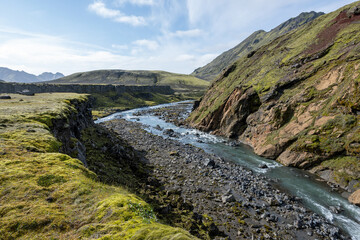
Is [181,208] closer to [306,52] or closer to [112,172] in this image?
[112,172]

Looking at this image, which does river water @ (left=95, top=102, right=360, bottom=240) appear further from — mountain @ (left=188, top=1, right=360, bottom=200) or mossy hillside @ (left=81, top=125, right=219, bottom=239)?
Result: mossy hillside @ (left=81, top=125, right=219, bottom=239)

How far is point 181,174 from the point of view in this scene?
32.8 meters

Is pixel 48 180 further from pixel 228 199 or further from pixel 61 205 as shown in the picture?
pixel 228 199

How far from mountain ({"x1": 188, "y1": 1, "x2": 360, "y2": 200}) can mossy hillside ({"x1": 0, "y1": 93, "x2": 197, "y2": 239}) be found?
35.1 m

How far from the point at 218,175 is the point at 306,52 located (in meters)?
52.0

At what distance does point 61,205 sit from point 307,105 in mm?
49264

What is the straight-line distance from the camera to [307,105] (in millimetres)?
39562

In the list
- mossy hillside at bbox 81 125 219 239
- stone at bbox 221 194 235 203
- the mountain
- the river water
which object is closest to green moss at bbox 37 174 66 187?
mossy hillside at bbox 81 125 219 239

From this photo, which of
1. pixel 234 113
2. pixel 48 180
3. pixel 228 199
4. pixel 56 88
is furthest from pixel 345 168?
pixel 56 88

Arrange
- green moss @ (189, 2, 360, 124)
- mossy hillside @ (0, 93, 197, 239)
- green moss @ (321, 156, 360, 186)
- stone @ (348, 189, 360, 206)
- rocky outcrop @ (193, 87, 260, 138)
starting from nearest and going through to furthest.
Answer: mossy hillside @ (0, 93, 197, 239) < stone @ (348, 189, 360, 206) < green moss @ (321, 156, 360, 186) < green moss @ (189, 2, 360, 124) < rocky outcrop @ (193, 87, 260, 138)

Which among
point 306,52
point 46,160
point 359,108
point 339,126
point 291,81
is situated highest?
point 306,52

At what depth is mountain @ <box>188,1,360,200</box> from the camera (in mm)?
30562

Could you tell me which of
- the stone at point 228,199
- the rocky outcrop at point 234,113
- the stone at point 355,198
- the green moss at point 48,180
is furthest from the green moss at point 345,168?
the green moss at point 48,180

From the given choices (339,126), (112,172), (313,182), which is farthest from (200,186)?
(339,126)
